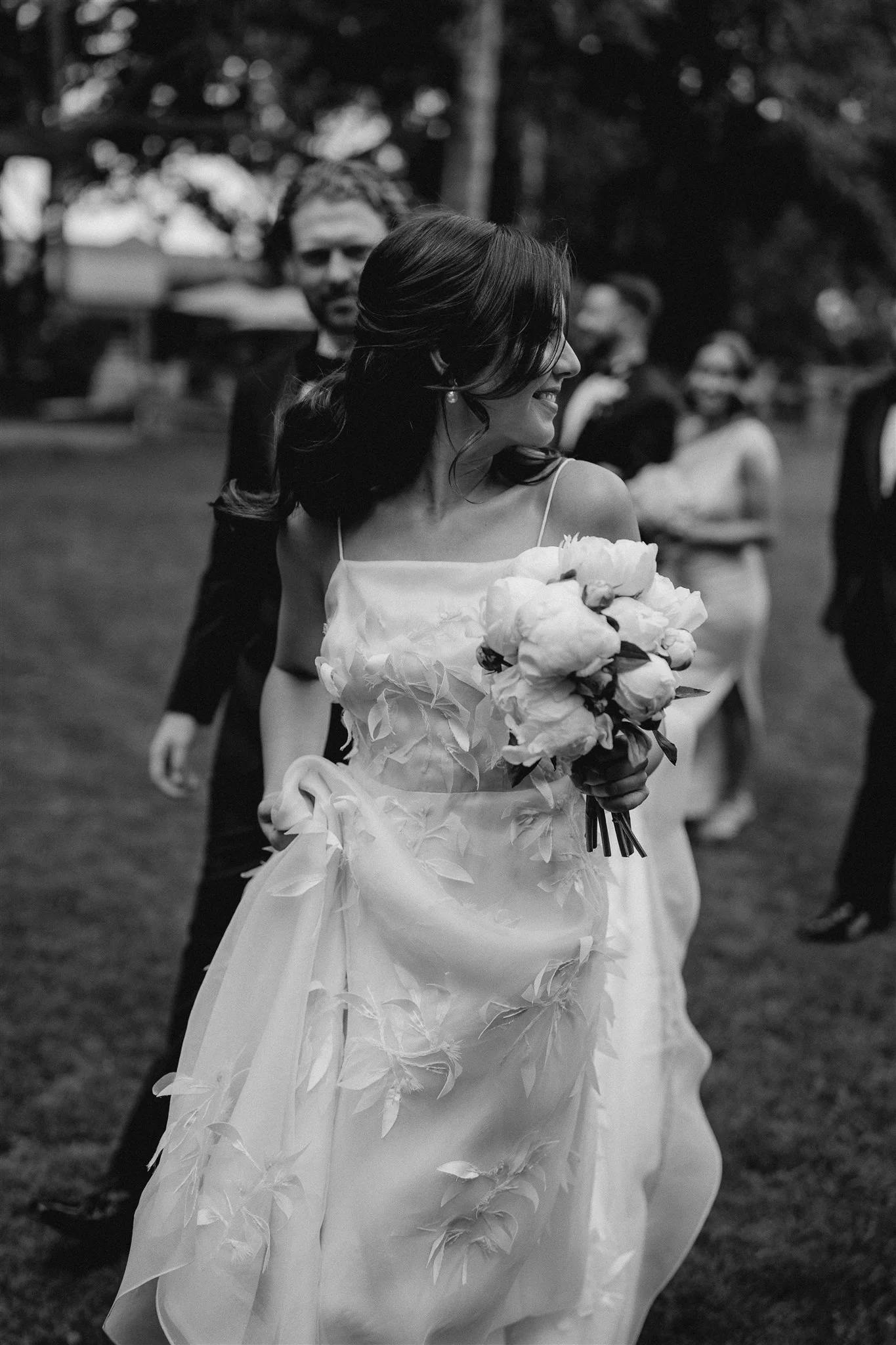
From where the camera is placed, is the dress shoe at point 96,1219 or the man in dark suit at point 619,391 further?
the man in dark suit at point 619,391

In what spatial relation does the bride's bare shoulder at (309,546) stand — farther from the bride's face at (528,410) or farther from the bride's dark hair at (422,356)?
the bride's face at (528,410)

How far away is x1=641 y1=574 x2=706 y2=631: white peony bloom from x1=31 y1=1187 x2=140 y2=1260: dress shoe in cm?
204

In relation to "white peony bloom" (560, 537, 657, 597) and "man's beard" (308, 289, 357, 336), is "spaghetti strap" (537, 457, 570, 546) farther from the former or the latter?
"man's beard" (308, 289, 357, 336)

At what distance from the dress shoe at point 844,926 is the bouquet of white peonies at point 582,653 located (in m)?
3.65

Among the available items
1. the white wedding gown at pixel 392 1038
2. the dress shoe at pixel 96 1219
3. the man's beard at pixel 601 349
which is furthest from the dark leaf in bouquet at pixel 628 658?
the man's beard at pixel 601 349

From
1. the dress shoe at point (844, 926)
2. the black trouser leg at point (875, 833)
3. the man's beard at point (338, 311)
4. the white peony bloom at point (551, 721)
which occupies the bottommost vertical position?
the dress shoe at point (844, 926)

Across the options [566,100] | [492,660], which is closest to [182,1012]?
[492,660]

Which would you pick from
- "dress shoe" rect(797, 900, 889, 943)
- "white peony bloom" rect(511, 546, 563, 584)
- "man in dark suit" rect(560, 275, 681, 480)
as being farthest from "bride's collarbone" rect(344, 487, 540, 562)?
"dress shoe" rect(797, 900, 889, 943)

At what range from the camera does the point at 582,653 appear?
2205mm

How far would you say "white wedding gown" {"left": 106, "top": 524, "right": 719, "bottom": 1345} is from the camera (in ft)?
8.29

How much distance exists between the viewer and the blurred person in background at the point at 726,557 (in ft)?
23.8

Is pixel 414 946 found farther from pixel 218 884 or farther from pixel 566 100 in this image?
pixel 566 100

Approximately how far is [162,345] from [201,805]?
39784 mm

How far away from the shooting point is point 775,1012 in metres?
5.11
